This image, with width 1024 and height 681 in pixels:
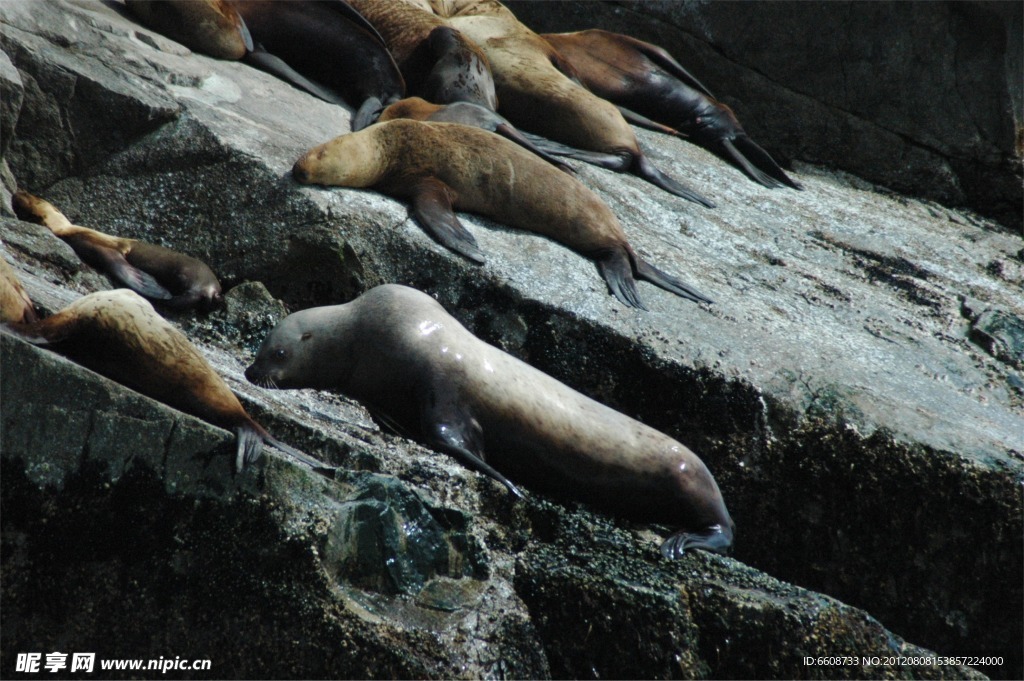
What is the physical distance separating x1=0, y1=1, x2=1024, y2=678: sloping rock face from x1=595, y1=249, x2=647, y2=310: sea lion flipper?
0.12m

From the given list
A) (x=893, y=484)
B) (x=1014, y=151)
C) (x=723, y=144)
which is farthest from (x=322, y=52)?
(x=1014, y=151)

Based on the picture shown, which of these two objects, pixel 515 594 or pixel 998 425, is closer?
pixel 515 594

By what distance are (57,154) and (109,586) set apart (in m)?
3.00

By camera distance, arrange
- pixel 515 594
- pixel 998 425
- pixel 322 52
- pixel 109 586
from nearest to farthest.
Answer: pixel 109 586, pixel 515 594, pixel 998 425, pixel 322 52

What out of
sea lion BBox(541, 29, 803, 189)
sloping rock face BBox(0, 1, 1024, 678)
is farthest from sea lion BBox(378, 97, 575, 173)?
sea lion BBox(541, 29, 803, 189)

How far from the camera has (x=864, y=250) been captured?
648 centimetres

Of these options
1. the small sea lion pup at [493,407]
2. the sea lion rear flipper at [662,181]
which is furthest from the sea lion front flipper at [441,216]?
the sea lion rear flipper at [662,181]

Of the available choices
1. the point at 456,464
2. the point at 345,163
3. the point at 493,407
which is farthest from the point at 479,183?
the point at 456,464

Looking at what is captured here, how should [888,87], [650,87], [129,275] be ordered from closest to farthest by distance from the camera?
[129,275] < [650,87] < [888,87]

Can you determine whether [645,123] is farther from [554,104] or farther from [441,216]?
[441,216]

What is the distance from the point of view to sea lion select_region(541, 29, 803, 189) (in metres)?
8.30

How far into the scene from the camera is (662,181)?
6836 millimetres

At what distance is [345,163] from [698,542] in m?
2.55

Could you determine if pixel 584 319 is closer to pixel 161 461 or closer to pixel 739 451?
pixel 739 451
